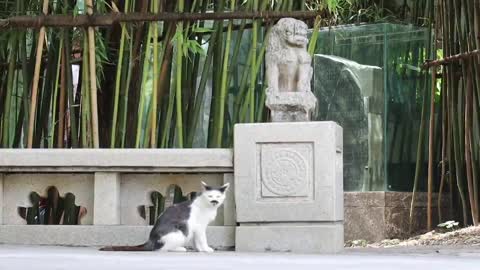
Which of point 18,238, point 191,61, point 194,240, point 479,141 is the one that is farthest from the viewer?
point 479,141

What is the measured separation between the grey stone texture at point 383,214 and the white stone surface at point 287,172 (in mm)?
4090

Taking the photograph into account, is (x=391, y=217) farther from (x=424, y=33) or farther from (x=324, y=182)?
(x=324, y=182)

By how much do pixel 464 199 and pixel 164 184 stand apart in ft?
13.4

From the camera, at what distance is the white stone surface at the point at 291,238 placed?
7262mm

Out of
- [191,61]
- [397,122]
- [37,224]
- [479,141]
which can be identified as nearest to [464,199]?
[479,141]

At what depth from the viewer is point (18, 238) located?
25.5 feet

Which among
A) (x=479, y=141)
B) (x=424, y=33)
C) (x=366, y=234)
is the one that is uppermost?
(x=424, y=33)

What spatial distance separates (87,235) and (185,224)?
923mm

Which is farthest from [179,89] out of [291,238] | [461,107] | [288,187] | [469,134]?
[461,107]

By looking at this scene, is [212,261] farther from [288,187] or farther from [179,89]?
[179,89]

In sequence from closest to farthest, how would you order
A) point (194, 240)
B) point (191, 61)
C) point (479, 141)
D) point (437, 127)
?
1. point (194, 240)
2. point (191, 61)
3. point (479, 141)
4. point (437, 127)

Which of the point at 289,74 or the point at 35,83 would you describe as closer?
the point at 289,74

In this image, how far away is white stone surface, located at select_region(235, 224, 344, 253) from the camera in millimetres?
7262

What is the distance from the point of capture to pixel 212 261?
6.08 meters
